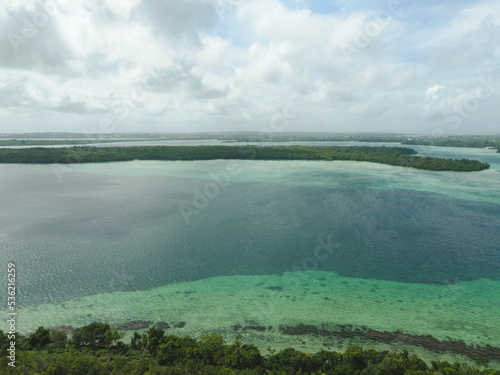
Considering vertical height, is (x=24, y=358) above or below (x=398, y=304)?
above

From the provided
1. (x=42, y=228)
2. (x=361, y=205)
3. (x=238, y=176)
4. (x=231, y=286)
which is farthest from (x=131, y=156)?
(x=231, y=286)

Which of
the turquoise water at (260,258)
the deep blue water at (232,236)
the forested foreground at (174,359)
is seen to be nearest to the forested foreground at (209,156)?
the turquoise water at (260,258)

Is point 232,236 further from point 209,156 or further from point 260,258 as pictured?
point 209,156

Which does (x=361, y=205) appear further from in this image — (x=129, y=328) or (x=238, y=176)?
(x=129, y=328)

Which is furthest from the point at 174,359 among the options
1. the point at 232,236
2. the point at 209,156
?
the point at 209,156

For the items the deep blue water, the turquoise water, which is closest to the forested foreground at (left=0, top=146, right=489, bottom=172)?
the turquoise water

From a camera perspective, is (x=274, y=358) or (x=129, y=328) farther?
(x=129, y=328)
